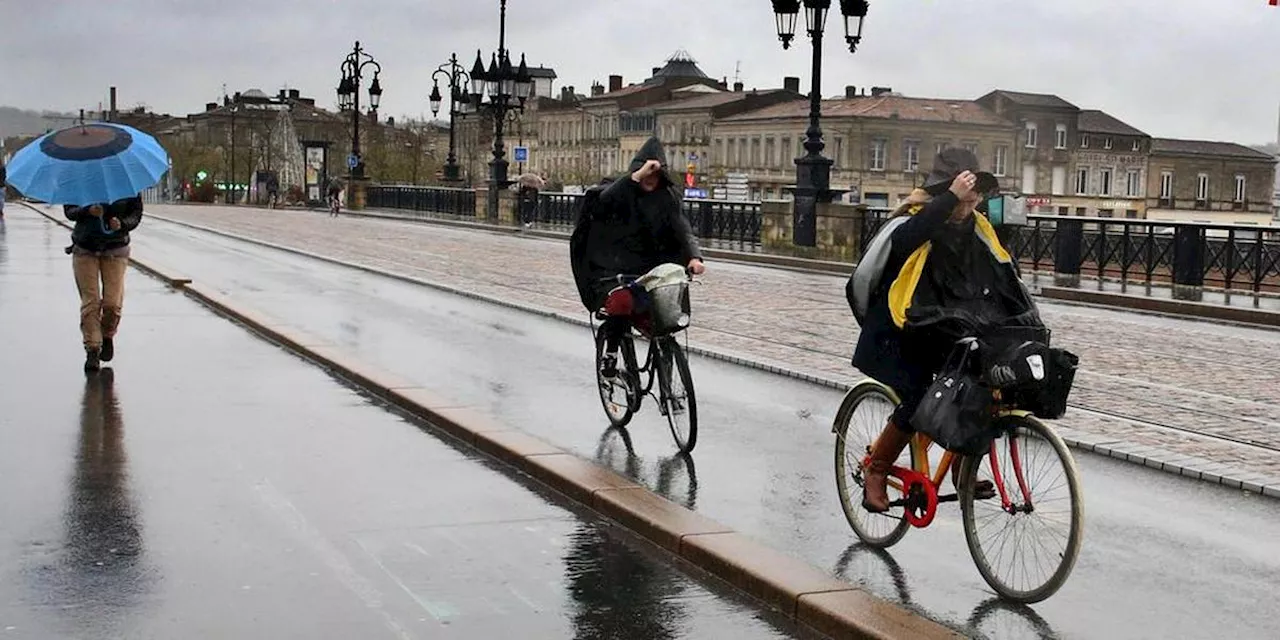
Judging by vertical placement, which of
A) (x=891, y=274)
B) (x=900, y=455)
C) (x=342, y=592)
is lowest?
(x=342, y=592)

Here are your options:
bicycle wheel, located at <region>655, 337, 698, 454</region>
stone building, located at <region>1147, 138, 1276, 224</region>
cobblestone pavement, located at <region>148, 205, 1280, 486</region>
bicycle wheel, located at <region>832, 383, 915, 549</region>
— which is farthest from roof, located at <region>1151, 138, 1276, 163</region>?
bicycle wheel, located at <region>832, 383, 915, 549</region>

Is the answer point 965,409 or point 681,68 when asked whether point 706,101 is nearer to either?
point 681,68

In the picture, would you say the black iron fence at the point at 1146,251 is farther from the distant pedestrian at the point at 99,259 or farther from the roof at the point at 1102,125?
the roof at the point at 1102,125

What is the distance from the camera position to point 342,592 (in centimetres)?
579

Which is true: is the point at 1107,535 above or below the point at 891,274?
below

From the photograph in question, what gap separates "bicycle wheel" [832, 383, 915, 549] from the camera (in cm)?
623

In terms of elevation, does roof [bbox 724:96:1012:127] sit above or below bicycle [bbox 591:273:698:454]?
above

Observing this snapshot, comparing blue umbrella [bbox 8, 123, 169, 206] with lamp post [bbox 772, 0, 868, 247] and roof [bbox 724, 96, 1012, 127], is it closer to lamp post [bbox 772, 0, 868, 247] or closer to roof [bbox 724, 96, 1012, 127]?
lamp post [bbox 772, 0, 868, 247]

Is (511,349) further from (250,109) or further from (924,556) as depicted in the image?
(250,109)

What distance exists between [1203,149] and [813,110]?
51445mm

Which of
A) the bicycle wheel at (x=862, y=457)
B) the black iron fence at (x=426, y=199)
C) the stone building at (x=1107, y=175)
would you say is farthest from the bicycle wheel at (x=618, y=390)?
the stone building at (x=1107, y=175)

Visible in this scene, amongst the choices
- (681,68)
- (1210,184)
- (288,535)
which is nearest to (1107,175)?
(1210,184)

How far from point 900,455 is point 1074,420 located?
3.98 m

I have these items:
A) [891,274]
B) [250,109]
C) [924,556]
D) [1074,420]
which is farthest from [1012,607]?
[250,109]
